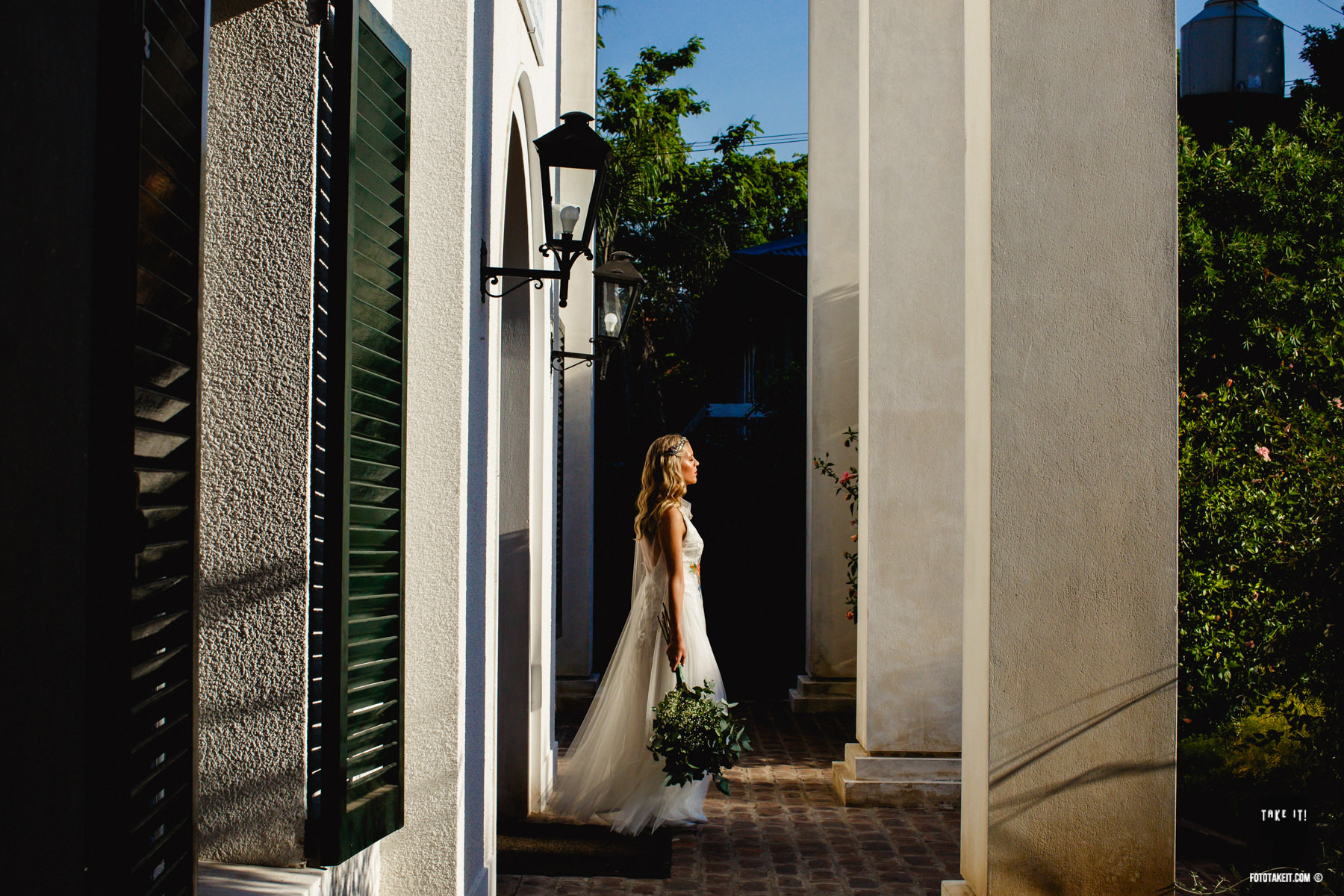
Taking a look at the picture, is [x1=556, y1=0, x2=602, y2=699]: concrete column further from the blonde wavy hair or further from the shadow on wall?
the shadow on wall

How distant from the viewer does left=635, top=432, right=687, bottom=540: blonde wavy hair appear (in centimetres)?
619

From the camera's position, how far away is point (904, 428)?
6.50 meters

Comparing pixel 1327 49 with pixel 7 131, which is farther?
pixel 1327 49


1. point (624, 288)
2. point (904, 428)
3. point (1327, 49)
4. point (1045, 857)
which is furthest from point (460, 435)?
point (1327, 49)

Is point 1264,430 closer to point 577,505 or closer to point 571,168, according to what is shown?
point 571,168

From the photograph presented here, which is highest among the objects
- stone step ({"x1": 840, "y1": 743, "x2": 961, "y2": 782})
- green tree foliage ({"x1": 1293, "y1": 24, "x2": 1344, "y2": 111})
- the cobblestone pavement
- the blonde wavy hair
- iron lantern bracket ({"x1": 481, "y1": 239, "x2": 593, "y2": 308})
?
green tree foliage ({"x1": 1293, "y1": 24, "x2": 1344, "y2": 111})

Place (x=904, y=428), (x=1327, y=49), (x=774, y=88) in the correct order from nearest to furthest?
1. (x=904, y=428)
2. (x=1327, y=49)
3. (x=774, y=88)

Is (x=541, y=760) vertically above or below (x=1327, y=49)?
below

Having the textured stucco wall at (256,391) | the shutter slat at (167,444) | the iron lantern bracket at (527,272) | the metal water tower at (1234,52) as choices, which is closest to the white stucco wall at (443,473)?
the iron lantern bracket at (527,272)

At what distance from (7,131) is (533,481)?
16.4ft

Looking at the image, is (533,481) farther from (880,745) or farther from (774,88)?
(774,88)

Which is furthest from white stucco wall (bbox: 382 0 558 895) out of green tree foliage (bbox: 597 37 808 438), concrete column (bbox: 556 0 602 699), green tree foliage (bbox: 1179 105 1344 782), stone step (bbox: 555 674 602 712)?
green tree foliage (bbox: 597 37 808 438)

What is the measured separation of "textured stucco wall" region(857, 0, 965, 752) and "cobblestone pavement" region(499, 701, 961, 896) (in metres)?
0.65

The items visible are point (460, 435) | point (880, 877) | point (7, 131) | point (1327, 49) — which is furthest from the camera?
point (1327, 49)
